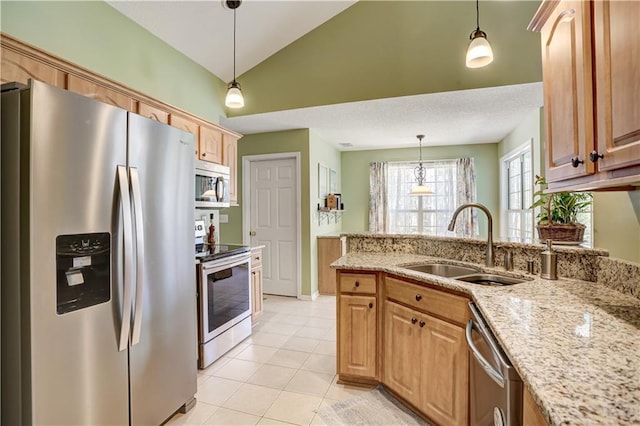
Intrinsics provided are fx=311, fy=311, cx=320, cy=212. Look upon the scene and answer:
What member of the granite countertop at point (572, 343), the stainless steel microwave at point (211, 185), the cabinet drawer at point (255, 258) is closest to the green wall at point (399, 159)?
the cabinet drawer at point (255, 258)

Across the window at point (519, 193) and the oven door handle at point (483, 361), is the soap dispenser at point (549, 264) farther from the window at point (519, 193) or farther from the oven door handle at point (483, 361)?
the window at point (519, 193)

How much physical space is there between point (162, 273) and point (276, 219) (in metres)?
2.98

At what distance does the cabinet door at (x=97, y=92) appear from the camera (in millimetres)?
1988

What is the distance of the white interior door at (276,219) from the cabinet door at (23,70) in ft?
9.84

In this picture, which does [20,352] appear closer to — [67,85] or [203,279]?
[203,279]

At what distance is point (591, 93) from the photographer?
1076mm

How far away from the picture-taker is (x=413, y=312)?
1896 mm

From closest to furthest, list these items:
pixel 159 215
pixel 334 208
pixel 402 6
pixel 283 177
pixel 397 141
→ pixel 159 215
pixel 402 6
pixel 283 177
pixel 334 208
pixel 397 141

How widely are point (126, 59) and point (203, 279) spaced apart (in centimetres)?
203

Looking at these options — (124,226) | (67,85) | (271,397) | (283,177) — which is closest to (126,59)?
(67,85)

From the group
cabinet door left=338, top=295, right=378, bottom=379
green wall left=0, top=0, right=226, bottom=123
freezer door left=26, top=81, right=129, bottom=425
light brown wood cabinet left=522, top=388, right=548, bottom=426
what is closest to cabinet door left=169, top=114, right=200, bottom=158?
green wall left=0, top=0, right=226, bottom=123

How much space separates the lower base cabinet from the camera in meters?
1.61

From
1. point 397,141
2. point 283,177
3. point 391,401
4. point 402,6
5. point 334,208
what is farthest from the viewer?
point 397,141

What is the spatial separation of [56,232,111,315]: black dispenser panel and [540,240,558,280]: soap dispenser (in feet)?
7.43
